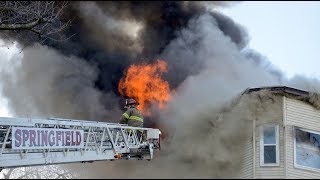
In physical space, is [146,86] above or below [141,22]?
below

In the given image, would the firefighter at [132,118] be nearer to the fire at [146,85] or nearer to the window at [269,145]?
the window at [269,145]

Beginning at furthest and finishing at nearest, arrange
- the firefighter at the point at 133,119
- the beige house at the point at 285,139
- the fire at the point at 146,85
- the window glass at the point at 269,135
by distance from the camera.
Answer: the fire at the point at 146,85, the window glass at the point at 269,135, the beige house at the point at 285,139, the firefighter at the point at 133,119

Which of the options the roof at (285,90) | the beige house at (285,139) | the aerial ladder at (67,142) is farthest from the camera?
the roof at (285,90)

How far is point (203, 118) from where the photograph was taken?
48.5 ft

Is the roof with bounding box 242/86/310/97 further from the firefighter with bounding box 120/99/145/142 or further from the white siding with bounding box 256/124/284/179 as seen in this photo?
the firefighter with bounding box 120/99/145/142

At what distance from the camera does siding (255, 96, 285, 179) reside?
12.8 metres

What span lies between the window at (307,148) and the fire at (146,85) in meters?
5.79

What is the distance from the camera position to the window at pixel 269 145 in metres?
13.1

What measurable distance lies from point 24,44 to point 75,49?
3245mm

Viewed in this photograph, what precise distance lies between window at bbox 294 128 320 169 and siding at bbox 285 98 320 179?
0.14m

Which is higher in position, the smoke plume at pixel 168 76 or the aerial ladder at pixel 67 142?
the smoke plume at pixel 168 76

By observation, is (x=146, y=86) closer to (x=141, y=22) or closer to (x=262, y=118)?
(x=141, y=22)

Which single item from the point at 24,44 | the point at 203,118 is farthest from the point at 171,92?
the point at 24,44

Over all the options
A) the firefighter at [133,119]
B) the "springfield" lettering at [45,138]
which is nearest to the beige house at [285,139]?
the firefighter at [133,119]
